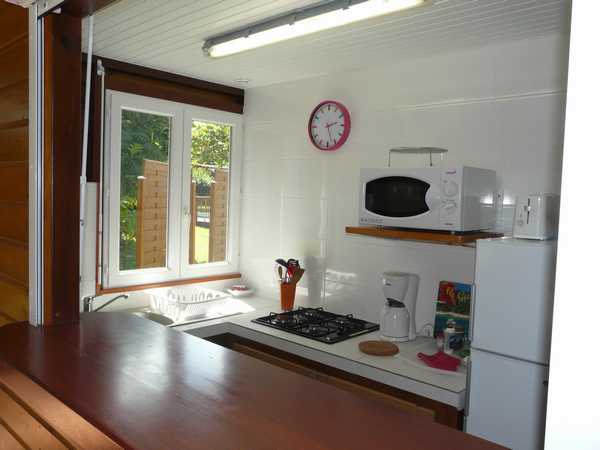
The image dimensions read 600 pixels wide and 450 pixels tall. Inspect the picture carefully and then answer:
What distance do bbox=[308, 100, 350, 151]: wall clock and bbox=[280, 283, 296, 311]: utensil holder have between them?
0.90 m

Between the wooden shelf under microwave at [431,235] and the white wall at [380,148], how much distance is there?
0.23 m

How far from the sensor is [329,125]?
10.7 ft

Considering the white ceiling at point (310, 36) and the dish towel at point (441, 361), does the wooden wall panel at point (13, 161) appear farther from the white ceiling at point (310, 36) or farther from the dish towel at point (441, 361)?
the dish towel at point (441, 361)

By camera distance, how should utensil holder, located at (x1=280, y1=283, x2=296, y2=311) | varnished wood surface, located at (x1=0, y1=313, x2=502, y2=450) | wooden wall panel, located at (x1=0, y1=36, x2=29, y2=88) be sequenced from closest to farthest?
varnished wood surface, located at (x1=0, y1=313, x2=502, y2=450) → wooden wall panel, located at (x1=0, y1=36, x2=29, y2=88) → utensil holder, located at (x1=280, y1=283, x2=296, y2=311)

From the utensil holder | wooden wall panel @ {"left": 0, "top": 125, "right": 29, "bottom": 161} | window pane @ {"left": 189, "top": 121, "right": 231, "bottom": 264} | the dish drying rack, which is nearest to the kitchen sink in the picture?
the dish drying rack

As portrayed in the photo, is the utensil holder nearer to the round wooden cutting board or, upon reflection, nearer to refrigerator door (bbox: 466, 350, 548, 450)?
the round wooden cutting board

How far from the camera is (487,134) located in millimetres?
2594

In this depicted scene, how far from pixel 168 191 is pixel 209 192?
0.34 metres

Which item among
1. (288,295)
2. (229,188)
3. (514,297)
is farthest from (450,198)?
(229,188)

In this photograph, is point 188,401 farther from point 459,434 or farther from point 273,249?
point 273,249

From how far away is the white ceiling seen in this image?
211 cm

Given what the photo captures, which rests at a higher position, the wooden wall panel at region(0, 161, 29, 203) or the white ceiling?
the white ceiling

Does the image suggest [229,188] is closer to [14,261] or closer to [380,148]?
[380,148]

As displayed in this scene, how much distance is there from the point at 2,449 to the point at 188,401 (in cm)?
76
